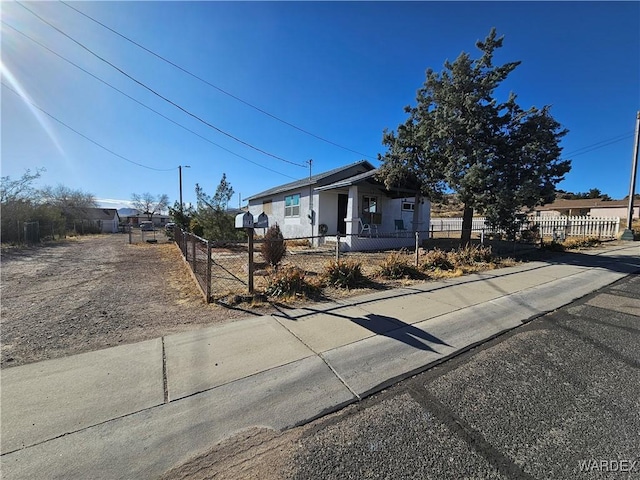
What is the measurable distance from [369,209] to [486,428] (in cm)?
1298

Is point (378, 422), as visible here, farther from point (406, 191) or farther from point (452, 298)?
point (406, 191)

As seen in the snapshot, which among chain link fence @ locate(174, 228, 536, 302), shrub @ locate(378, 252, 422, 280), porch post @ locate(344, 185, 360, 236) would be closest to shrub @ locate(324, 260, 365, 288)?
chain link fence @ locate(174, 228, 536, 302)

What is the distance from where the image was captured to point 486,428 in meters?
2.13

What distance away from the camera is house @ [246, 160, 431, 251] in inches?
492

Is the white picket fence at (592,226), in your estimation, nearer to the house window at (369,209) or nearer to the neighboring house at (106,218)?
the house window at (369,209)

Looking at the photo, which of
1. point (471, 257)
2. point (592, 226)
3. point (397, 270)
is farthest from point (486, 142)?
point (592, 226)

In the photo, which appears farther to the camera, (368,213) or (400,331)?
(368,213)

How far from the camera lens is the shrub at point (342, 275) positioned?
20.3 ft

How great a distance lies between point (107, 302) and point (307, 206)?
10392mm

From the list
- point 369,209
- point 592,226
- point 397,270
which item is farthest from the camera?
point 592,226

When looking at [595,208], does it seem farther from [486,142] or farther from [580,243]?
[486,142]

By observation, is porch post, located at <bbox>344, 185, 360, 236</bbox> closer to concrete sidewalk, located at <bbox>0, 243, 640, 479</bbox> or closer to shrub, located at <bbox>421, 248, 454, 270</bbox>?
shrub, located at <bbox>421, 248, 454, 270</bbox>

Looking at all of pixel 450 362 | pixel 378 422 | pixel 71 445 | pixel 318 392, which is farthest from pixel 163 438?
pixel 450 362

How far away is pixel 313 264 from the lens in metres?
9.05
